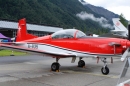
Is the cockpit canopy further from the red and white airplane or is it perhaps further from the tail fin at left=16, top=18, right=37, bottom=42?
the tail fin at left=16, top=18, right=37, bottom=42

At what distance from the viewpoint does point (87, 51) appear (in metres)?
9.36

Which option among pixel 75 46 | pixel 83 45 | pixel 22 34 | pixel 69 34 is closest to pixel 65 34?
pixel 69 34

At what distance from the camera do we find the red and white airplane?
8720mm

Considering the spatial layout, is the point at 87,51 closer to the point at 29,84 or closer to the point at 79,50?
the point at 79,50

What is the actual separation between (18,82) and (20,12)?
81.7 metres

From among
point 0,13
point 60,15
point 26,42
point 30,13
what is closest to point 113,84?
point 26,42

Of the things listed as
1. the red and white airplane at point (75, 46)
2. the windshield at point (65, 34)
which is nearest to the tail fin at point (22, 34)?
the red and white airplane at point (75, 46)

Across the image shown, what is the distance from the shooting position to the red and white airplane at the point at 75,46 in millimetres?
8720

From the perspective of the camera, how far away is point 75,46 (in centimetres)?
973

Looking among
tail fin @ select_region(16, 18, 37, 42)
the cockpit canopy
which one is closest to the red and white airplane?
the cockpit canopy

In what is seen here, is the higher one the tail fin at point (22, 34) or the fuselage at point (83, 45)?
the tail fin at point (22, 34)

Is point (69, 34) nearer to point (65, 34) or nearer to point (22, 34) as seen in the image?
point (65, 34)

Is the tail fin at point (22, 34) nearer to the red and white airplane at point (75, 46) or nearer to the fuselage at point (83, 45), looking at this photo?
→ the red and white airplane at point (75, 46)

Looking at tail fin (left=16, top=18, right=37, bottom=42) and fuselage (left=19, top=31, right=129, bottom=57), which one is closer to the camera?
fuselage (left=19, top=31, right=129, bottom=57)
